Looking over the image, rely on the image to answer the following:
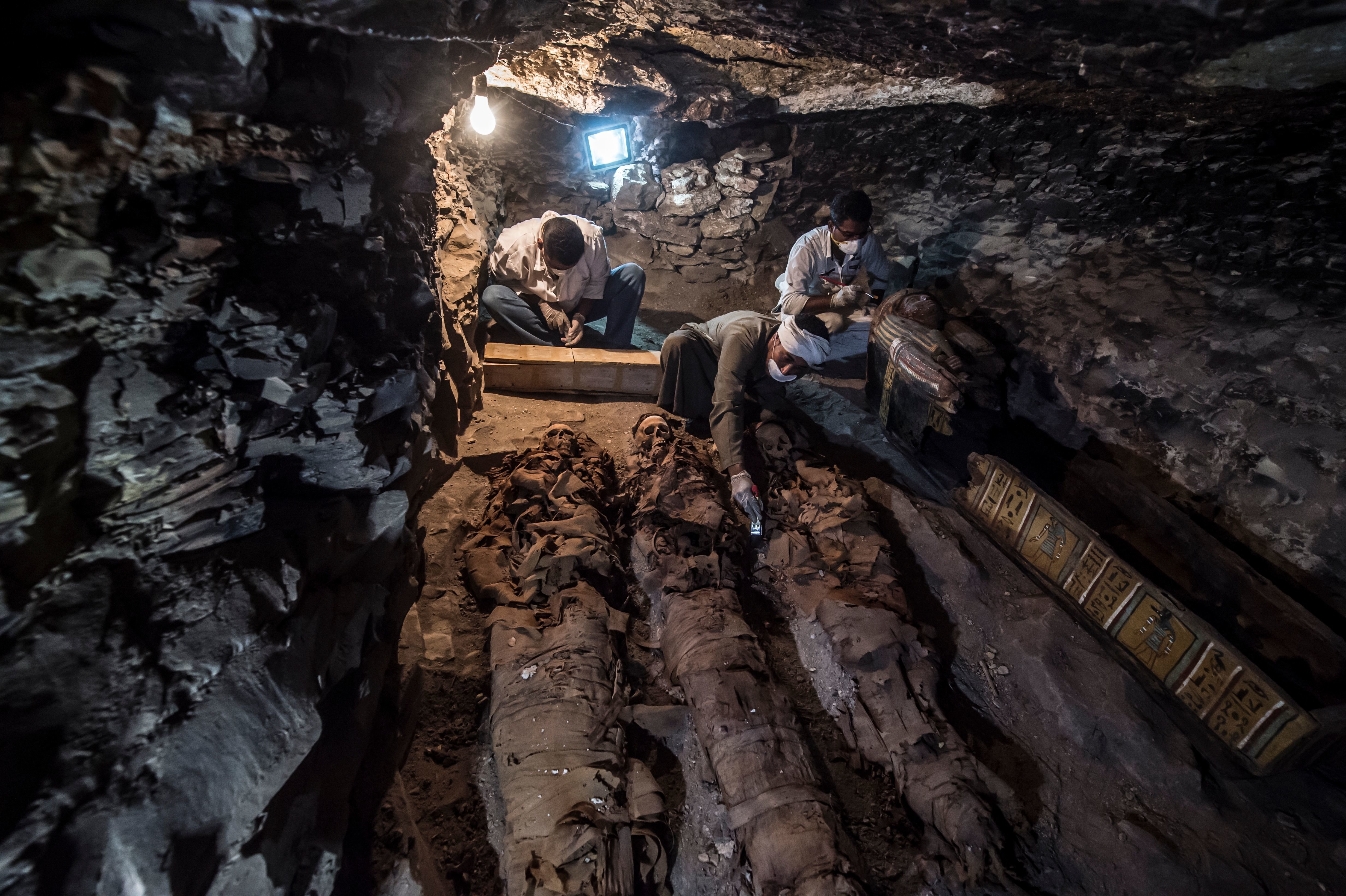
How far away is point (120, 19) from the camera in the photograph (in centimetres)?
160

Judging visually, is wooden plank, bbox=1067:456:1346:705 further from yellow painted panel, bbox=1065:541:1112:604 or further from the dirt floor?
the dirt floor

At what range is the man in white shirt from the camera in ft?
16.9

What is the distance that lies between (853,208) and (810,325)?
101 centimetres

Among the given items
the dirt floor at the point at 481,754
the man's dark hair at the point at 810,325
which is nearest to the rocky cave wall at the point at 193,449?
the dirt floor at the point at 481,754

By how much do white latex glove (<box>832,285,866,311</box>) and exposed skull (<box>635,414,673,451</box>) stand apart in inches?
70.2

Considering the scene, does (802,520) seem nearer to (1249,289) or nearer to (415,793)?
(415,793)

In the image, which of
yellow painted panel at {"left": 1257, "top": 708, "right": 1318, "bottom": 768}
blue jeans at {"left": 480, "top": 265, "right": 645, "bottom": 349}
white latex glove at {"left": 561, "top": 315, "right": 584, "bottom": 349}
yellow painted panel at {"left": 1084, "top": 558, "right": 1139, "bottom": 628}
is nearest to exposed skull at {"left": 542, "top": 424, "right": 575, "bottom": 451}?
white latex glove at {"left": 561, "top": 315, "right": 584, "bottom": 349}

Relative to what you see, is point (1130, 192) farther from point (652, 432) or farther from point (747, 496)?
point (652, 432)

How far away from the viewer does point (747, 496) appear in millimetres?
3979

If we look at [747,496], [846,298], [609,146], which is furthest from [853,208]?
[609,146]

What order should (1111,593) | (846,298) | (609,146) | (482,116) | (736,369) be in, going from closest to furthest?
(1111,593) < (736,369) < (846,298) < (482,116) < (609,146)

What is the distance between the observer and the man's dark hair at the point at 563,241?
455 centimetres

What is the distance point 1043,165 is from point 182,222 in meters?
5.36

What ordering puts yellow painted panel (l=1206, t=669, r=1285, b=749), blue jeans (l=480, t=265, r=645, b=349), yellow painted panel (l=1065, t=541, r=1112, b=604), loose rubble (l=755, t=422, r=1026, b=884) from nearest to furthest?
1. yellow painted panel (l=1206, t=669, r=1285, b=749)
2. loose rubble (l=755, t=422, r=1026, b=884)
3. yellow painted panel (l=1065, t=541, r=1112, b=604)
4. blue jeans (l=480, t=265, r=645, b=349)
